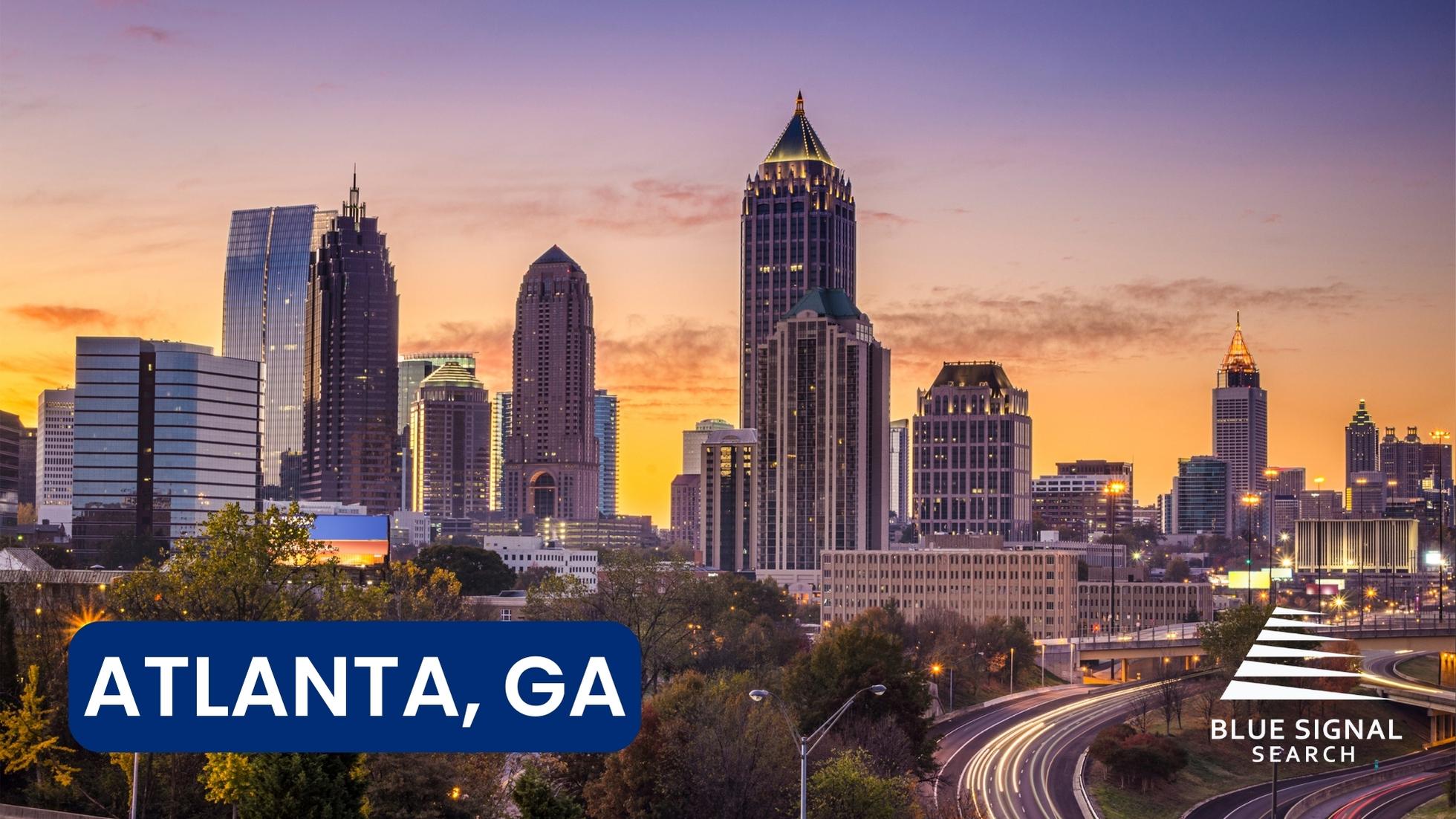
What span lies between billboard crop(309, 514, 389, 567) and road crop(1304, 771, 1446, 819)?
302 feet

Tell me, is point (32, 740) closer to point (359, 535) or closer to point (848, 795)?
point (848, 795)

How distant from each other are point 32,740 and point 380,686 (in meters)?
49.1

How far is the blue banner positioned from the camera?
1730 cm

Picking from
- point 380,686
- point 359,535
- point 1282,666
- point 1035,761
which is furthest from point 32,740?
point 359,535

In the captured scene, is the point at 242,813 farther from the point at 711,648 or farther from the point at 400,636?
the point at 711,648

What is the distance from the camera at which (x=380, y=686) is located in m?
17.3

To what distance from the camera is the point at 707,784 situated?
6700 centimetres

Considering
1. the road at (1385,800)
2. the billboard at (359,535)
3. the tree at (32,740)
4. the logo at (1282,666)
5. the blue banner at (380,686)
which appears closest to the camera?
the blue banner at (380,686)

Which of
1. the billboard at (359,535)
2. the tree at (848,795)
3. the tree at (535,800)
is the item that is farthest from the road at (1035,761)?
the billboard at (359,535)

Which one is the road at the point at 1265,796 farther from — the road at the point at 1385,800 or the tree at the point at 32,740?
the tree at the point at 32,740

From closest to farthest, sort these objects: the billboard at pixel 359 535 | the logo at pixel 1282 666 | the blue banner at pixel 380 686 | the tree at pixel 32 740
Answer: the blue banner at pixel 380 686 → the tree at pixel 32 740 → the logo at pixel 1282 666 → the billboard at pixel 359 535

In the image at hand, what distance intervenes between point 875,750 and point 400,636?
68543mm

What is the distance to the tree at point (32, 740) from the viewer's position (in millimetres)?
55938

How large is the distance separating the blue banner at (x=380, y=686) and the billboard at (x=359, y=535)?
140 meters
